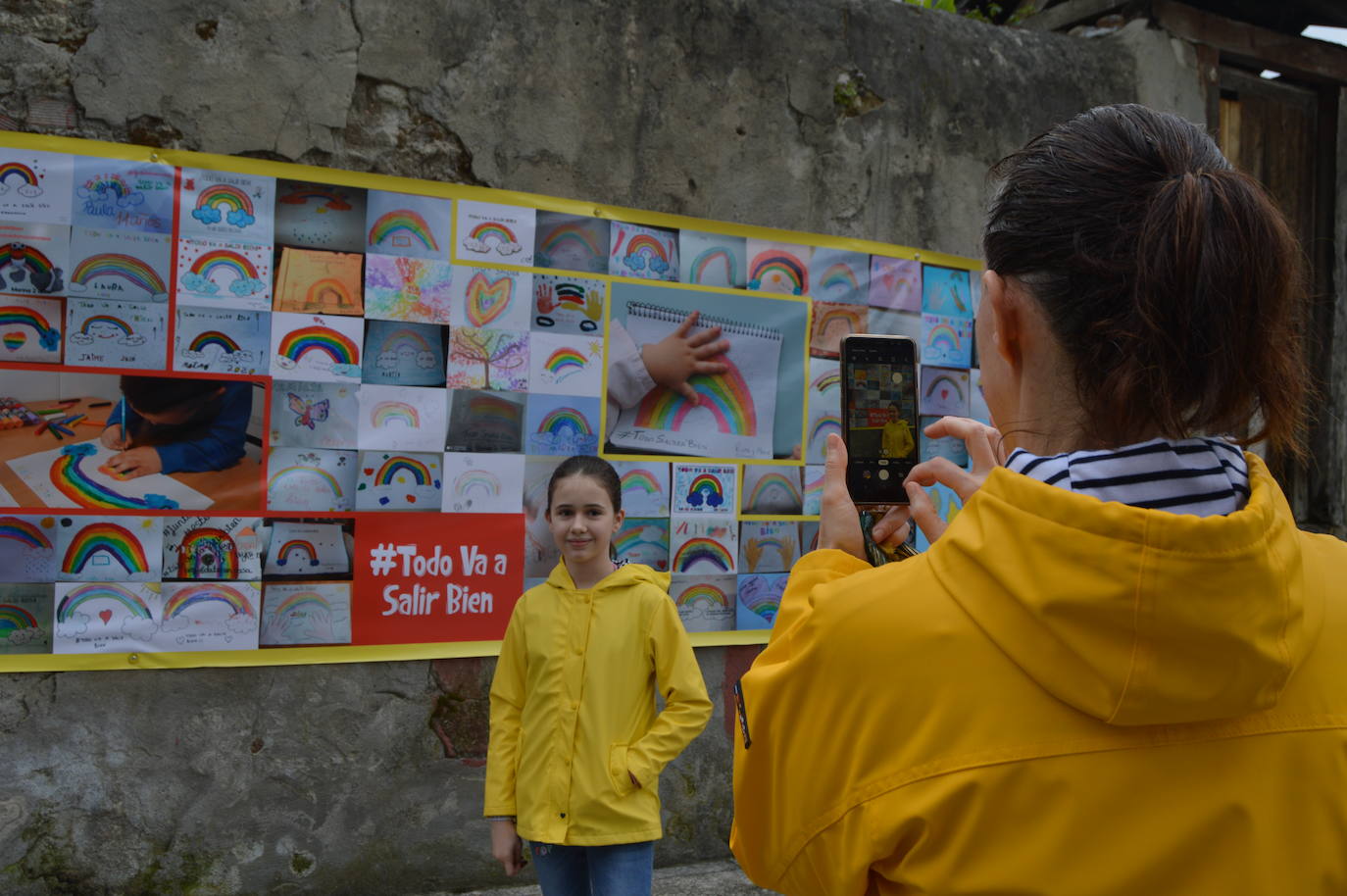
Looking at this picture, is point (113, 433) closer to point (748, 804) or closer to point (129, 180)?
point (129, 180)

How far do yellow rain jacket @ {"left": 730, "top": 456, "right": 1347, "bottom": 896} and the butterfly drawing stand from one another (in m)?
2.72

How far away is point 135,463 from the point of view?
3.08 metres

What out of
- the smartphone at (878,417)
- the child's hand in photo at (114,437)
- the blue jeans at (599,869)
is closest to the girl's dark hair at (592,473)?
the blue jeans at (599,869)

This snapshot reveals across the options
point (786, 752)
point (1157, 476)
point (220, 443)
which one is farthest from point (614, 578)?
point (1157, 476)

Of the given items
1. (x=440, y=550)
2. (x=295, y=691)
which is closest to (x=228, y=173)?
(x=440, y=550)

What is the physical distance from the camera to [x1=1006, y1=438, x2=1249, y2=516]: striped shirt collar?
88 centimetres

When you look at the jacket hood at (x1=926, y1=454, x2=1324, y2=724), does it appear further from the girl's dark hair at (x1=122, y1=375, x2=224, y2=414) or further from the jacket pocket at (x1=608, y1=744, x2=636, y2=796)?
the girl's dark hair at (x1=122, y1=375, x2=224, y2=414)

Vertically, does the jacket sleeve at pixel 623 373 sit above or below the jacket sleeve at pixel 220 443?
above

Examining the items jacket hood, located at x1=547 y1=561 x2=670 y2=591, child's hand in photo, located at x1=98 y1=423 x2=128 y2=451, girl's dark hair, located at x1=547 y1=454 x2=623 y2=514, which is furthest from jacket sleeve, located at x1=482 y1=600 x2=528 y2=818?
child's hand in photo, located at x1=98 y1=423 x2=128 y2=451

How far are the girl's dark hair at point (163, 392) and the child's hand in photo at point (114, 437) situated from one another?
8cm

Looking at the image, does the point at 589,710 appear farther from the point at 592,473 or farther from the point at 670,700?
the point at 592,473

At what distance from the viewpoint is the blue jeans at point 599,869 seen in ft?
8.55

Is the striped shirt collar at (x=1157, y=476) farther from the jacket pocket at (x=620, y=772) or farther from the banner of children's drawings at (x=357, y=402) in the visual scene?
the banner of children's drawings at (x=357, y=402)

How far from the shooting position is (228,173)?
3191 millimetres
